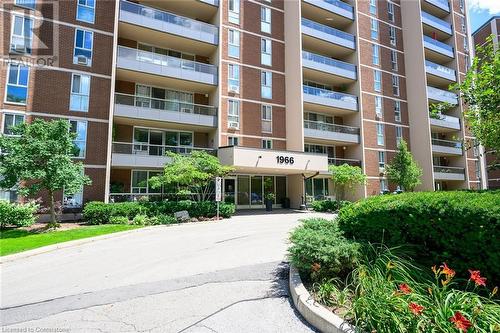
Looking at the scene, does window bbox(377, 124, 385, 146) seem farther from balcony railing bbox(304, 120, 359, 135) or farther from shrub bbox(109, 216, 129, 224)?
shrub bbox(109, 216, 129, 224)

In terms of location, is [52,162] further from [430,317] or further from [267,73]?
[267,73]

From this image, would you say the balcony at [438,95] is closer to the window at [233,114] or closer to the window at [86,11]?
the window at [233,114]

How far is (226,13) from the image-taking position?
2683 centimetres

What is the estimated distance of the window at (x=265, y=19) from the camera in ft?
94.9

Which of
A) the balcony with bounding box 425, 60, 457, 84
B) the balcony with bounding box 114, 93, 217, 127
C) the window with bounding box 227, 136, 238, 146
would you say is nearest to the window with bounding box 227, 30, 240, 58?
the balcony with bounding box 114, 93, 217, 127

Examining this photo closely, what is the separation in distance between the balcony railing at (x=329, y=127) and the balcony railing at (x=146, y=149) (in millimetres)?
10075

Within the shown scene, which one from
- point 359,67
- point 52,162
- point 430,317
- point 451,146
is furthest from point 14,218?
point 451,146

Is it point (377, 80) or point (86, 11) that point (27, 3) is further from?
point (377, 80)

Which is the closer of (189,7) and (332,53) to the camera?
(189,7)

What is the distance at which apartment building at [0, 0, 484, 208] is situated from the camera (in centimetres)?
2092

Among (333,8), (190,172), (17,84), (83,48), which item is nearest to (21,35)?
(17,84)

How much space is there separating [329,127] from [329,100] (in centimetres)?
258

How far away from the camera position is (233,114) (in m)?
26.0

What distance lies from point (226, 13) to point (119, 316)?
26.9m
